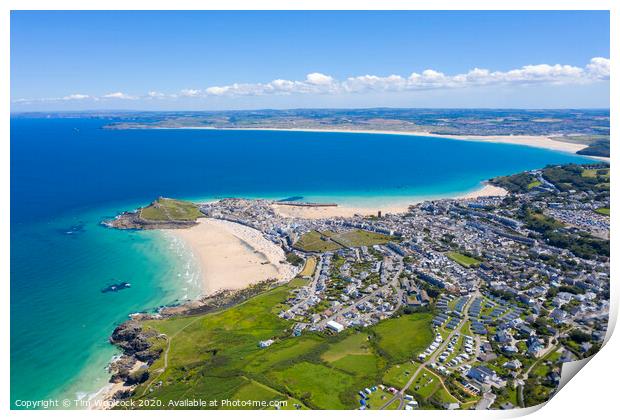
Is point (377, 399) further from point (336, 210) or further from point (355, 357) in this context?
point (336, 210)

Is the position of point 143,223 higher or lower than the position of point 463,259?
higher

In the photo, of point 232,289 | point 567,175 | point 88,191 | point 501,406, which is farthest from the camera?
point 88,191

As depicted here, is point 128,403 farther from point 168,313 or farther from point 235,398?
point 168,313

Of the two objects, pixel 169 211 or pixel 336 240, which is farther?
pixel 169 211

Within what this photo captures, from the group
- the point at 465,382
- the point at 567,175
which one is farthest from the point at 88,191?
the point at 567,175

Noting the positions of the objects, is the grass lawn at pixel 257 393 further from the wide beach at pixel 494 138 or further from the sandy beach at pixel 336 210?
the wide beach at pixel 494 138

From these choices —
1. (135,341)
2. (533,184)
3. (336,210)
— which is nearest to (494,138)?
(533,184)

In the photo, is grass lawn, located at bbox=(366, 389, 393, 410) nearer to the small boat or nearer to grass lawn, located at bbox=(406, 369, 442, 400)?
grass lawn, located at bbox=(406, 369, 442, 400)

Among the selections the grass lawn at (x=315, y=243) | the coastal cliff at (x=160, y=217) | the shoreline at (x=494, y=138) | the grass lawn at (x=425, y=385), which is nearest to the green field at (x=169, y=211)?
the coastal cliff at (x=160, y=217)

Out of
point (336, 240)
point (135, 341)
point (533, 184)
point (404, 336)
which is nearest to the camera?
point (404, 336)
